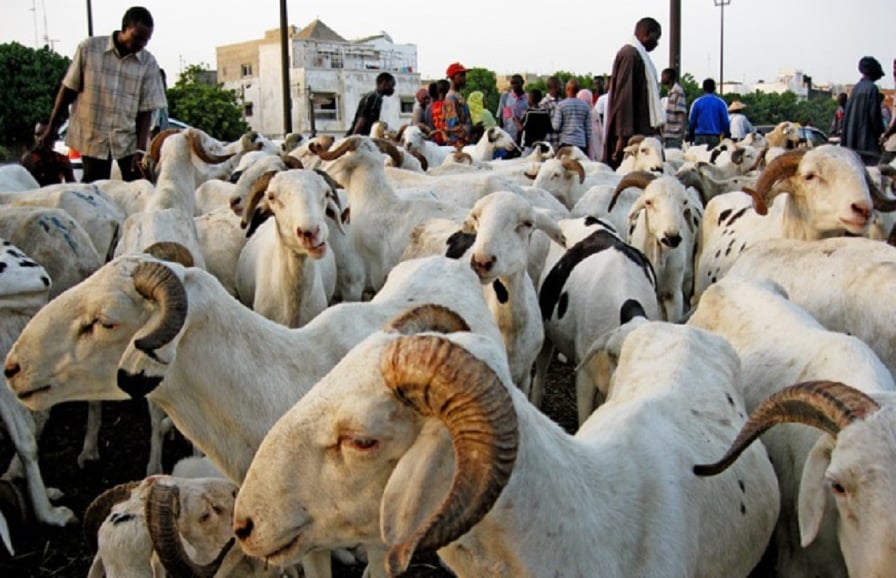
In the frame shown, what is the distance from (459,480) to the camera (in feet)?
7.03

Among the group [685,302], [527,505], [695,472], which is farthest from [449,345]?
[685,302]

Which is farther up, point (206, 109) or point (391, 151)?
point (206, 109)

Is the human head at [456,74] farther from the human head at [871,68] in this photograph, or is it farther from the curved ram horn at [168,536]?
the curved ram horn at [168,536]

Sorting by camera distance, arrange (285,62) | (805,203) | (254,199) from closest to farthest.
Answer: (805,203)
(254,199)
(285,62)

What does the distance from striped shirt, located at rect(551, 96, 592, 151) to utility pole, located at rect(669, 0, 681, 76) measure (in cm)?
156

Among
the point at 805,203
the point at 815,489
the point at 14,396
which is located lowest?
the point at 14,396

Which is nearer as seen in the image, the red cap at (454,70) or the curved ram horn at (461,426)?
the curved ram horn at (461,426)

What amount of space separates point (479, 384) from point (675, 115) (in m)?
14.3

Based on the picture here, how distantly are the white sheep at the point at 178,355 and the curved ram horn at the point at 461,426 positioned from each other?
4.86ft

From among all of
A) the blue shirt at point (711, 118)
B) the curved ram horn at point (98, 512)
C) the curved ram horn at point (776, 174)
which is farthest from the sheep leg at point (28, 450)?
the blue shirt at point (711, 118)

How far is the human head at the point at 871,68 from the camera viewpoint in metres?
12.6

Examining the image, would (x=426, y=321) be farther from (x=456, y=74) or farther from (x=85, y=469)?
(x=456, y=74)

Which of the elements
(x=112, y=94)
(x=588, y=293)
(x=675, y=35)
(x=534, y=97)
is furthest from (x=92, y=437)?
(x=534, y=97)

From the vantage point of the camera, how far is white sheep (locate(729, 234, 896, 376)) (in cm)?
480
